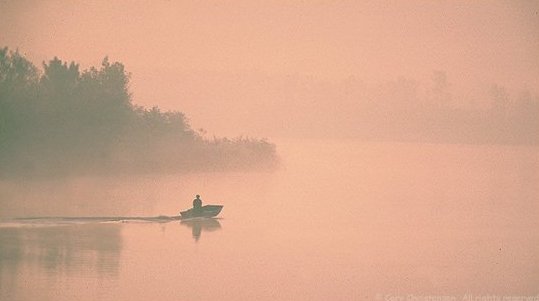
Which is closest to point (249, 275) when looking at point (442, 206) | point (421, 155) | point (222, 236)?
point (222, 236)

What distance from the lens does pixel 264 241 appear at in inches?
1650

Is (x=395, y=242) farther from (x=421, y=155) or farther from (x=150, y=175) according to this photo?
(x=421, y=155)

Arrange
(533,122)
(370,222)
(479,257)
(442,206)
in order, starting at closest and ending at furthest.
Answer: (479,257) → (370,222) → (442,206) → (533,122)

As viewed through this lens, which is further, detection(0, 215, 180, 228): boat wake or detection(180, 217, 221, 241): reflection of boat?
detection(180, 217, 221, 241): reflection of boat

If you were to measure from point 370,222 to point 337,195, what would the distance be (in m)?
14.6

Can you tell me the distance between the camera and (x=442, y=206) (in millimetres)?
58000

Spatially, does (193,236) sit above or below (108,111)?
below

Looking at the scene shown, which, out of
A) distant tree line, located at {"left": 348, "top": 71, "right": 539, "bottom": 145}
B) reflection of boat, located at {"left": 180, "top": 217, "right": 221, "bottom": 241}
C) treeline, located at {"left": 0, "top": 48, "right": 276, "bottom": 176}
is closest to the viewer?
reflection of boat, located at {"left": 180, "top": 217, "right": 221, "bottom": 241}

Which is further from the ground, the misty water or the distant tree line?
the distant tree line

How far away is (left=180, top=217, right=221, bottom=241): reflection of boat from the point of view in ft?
147

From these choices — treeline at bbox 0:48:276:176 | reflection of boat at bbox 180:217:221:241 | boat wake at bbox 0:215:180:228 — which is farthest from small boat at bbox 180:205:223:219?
treeline at bbox 0:48:276:176

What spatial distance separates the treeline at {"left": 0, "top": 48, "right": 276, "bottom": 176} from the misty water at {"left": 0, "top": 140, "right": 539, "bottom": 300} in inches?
211

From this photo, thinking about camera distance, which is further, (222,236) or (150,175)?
(150,175)

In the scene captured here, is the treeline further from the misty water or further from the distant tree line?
the distant tree line
